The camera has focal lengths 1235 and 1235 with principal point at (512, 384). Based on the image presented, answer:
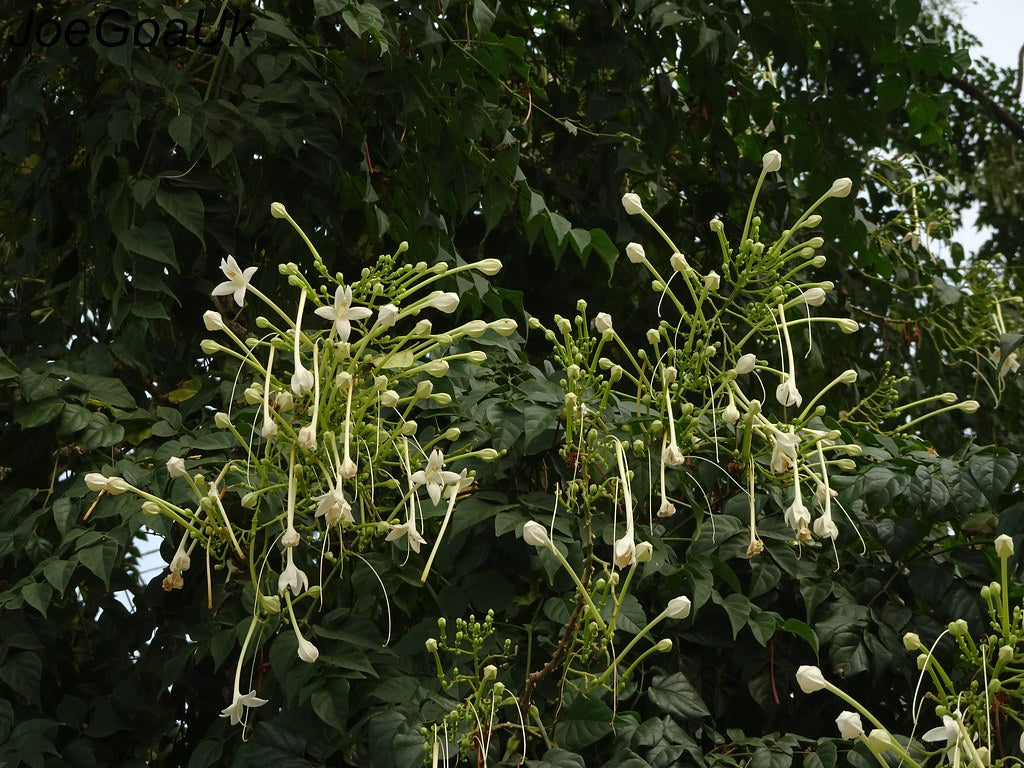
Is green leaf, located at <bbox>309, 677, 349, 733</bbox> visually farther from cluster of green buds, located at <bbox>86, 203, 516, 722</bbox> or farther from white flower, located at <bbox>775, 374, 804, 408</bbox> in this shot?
white flower, located at <bbox>775, 374, 804, 408</bbox>

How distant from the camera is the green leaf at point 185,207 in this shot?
7.74 ft

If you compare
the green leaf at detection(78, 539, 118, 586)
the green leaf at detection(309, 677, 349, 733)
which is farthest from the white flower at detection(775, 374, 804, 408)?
the green leaf at detection(78, 539, 118, 586)

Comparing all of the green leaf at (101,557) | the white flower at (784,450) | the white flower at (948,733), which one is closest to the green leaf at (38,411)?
the green leaf at (101,557)

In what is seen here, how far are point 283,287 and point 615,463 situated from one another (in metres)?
1.06

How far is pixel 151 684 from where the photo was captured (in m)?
2.26

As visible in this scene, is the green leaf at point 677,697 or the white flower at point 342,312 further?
the green leaf at point 677,697

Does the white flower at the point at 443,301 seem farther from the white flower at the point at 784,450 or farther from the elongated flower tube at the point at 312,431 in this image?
the white flower at the point at 784,450

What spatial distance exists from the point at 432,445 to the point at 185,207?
0.72 m

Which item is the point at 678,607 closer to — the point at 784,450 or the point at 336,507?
the point at 784,450

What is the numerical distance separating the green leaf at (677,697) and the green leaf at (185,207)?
1182 millimetres

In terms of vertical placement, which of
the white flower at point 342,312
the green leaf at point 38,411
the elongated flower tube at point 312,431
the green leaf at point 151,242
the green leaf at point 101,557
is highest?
the white flower at point 342,312

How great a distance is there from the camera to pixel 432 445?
2.12 metres

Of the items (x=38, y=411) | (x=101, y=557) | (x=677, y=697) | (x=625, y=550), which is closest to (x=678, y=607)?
(x=625, y=550)

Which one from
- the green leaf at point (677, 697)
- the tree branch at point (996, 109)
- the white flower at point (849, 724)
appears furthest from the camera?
the tree branch at point (996, 109)
